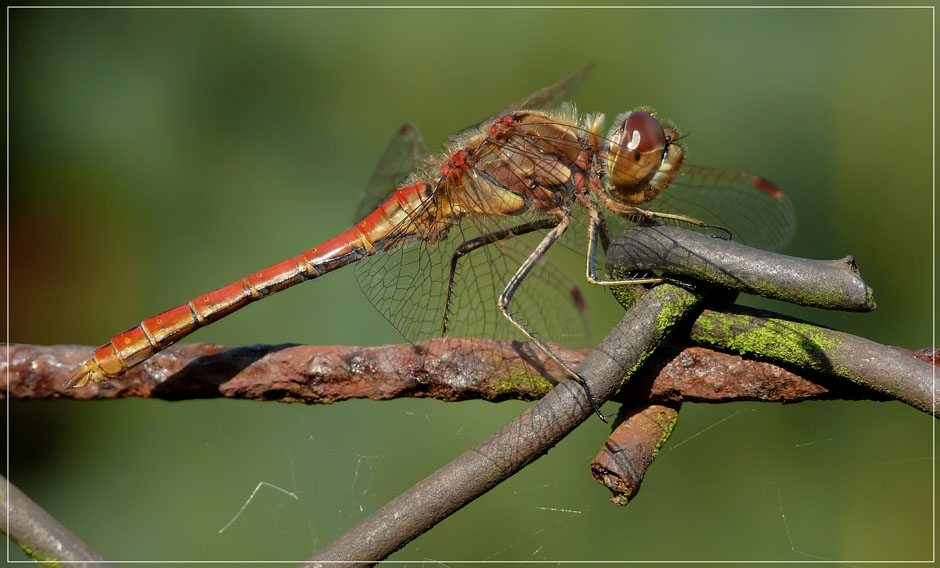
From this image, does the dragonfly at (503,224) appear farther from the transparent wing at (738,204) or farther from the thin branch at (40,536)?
the thin branch at (40,536)

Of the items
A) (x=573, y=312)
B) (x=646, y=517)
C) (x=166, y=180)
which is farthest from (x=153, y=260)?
(x=646, y=517)

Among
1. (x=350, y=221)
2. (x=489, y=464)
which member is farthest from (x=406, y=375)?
(x=350, y=221)

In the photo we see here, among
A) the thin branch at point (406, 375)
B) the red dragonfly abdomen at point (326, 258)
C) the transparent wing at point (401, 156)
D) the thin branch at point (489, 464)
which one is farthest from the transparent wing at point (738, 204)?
the thin branch at point (489, 464)

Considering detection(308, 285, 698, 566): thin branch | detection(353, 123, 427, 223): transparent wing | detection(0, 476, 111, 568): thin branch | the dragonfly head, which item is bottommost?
detection(308, 285, 698, 566): thin branch

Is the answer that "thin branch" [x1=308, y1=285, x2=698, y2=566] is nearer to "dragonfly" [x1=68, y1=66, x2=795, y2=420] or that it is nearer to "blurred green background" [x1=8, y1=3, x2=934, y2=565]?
"dragonfly" [x1=68, y1=66, x2=795, y2=420]

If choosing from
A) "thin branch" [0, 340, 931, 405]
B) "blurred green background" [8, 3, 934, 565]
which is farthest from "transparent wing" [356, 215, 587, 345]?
"thin branch" [0, 340, 931, 405]

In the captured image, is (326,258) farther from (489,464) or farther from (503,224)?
(489,464)

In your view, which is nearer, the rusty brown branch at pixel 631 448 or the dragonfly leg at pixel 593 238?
the rusty brown branch at pixel 631 448
